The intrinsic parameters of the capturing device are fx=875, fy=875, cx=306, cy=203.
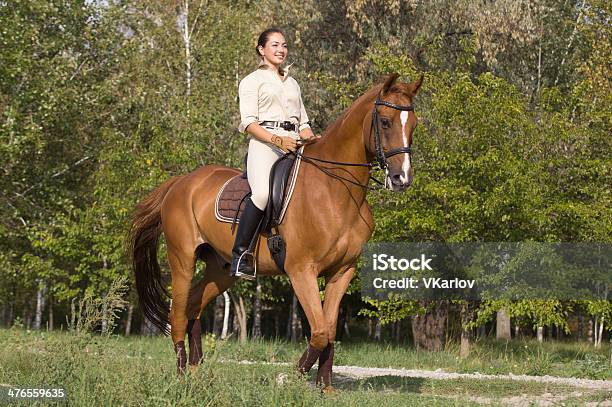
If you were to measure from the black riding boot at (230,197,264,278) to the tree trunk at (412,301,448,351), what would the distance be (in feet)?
38.0

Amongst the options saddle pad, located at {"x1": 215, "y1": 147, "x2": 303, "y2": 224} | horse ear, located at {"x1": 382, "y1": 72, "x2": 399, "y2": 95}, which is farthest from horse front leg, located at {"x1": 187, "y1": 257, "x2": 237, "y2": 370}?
horse ear, located at {"x1": 382, "y1": 72, "x2": 399, "y2": 95}

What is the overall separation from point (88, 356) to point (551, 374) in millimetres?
8034

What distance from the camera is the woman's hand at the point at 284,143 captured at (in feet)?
27.3

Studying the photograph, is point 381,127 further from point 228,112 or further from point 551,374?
point 228,112

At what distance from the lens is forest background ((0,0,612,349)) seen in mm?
17172

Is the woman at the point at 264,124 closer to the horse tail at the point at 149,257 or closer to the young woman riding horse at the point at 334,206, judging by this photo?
the young woman riding horse at the point at 334,206

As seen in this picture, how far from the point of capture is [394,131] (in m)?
7.68

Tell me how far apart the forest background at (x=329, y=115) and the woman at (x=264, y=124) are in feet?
26.8

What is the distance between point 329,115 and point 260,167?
17314 millimetres

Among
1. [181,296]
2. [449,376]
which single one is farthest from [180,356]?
[449,376]

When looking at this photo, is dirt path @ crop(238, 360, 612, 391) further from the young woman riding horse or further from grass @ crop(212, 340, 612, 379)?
the young woman riding horse

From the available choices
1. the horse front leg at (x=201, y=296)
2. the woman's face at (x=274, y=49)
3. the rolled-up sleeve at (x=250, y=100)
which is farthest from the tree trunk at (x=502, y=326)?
the rolled-up sleeve at (x=250, y=100)

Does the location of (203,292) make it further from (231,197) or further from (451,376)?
(451,376)

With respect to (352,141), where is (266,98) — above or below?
above
